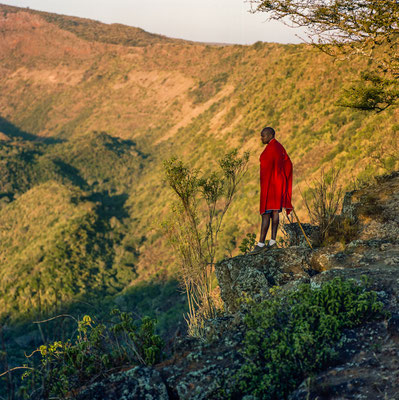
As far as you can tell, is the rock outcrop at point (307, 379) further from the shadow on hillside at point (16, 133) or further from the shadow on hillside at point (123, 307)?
the shadow on hillside at point (16, 133)

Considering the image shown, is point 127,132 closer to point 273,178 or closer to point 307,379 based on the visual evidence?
point 273,178

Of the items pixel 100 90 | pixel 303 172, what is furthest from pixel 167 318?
pixel 100 90

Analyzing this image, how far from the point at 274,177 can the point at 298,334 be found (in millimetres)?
2526

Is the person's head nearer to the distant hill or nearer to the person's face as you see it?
the person's face

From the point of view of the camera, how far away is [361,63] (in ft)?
80.5

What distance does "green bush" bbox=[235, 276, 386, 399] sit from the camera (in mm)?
2779

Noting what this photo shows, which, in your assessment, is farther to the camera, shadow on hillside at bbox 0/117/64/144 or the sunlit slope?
shadow on hillside at bbox 0/117/64/144

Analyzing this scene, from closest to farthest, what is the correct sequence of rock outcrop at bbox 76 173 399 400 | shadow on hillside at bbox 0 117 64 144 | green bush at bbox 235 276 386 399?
rock outcrop at bbox 76 173 399 400, green bush at bbox 235 276 386 399, shadow on hillside at bbox 0 117 64 144

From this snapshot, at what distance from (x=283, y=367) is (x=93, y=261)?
137ft

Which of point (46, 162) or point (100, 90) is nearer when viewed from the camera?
point (46, 162)

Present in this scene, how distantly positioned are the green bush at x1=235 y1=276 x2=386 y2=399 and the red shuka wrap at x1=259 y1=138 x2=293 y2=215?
1.87 m

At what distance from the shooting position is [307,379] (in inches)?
103

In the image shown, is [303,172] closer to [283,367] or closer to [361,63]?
[361,63]

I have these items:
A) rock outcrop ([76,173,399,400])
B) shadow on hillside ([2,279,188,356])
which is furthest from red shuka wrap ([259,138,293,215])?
shadow on hillside ([2,279,188,356])
